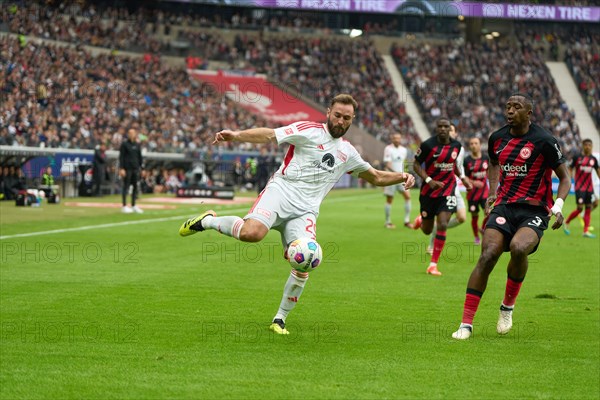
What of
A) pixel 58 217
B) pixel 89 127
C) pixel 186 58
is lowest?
pixel 58 217

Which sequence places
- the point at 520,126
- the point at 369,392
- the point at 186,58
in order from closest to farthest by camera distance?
the point at 369,392 → the point at 520,126 → the point at 186,58

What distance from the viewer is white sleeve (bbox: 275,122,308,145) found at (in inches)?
304

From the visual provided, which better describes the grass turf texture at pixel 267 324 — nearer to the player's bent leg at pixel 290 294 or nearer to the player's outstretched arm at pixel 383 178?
the player's bent leg at pixel 290 294

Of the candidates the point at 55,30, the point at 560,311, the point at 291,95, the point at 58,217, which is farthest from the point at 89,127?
the point at 560,311

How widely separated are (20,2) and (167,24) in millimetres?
13676

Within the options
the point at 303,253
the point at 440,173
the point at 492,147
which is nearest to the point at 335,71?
the point at 440,173

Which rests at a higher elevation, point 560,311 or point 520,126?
point 520,126

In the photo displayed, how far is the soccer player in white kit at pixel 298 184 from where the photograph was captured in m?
7.78

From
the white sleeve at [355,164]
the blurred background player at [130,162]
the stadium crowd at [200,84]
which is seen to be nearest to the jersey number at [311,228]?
the white sleeve at [355,164]

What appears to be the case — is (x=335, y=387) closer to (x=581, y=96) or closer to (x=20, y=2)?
(x=20, y=2)

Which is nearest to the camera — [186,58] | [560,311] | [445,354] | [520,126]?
[445,354]

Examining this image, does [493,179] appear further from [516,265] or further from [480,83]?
[480,83]

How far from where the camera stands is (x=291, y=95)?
59.1m

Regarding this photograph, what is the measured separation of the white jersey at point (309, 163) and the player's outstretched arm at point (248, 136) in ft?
0.91
